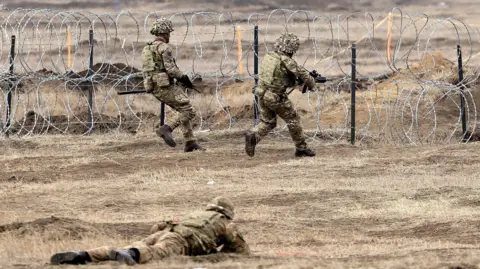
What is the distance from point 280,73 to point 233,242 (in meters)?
6.92

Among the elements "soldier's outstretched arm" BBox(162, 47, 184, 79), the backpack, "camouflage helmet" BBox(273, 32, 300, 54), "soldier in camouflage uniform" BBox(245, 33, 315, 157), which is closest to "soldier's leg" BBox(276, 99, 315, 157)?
"soldier in camouflage uniform" BBox(245, 33, 315, 157)

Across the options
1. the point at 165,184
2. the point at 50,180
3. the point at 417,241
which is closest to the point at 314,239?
the point at 417,241

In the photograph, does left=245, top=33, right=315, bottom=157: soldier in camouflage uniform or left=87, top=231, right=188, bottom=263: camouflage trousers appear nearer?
left=87, top=231, right=188, bottom=263: camouflage trousers

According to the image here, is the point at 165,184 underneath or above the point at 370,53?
above

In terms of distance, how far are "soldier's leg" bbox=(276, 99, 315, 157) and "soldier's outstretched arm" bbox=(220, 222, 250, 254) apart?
22.7 ft

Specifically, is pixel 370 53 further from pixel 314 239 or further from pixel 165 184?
pixel 314 239

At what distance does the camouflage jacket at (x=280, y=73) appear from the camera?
15359 millimetres

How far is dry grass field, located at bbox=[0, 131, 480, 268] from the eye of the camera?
30.5 ft

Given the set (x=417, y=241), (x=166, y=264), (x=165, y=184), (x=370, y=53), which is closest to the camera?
(x=166, y=264)

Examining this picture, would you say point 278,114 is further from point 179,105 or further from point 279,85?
point 179,105

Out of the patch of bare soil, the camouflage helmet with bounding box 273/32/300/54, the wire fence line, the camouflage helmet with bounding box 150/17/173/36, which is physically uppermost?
the camouflage helmet with bounding box 150/17/173/36

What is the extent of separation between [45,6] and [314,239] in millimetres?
35851

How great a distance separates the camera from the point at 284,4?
153ft

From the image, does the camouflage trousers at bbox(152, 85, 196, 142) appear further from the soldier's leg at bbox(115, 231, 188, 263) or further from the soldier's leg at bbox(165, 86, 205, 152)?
the soldier's leg at bbox(115, 231, 188, 263)
